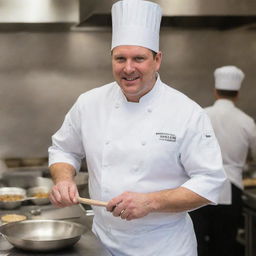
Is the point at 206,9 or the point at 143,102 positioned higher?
the point at 206,9

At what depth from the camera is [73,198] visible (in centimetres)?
192

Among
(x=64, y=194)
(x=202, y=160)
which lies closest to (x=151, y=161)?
(x=202, y=160)

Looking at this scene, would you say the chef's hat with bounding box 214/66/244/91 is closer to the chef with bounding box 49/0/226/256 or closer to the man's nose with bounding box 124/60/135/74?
the chef with bounding box 49/0/226/256

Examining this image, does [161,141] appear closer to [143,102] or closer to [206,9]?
[143,102]

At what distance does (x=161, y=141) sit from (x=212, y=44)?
252 cm

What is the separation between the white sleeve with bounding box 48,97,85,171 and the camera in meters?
2.25

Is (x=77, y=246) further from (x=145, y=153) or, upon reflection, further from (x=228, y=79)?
(x=228, y=79)

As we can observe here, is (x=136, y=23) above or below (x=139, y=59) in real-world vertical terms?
above

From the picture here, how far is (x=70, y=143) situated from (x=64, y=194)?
1.22ft

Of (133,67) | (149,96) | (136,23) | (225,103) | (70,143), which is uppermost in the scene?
(136,23)

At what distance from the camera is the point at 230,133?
376 cm

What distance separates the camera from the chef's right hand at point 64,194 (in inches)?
75.9

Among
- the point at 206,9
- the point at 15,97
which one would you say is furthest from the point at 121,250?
the point at 15,97

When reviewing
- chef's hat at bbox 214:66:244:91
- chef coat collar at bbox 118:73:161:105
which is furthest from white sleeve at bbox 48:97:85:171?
chef's hat at bbox 214:66:244:91
